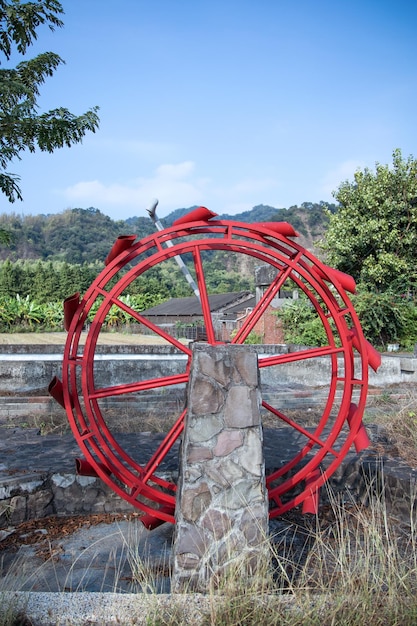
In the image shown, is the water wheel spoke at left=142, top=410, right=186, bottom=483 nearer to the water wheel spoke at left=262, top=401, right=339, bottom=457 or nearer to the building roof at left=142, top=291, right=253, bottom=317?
the water wheel spoke at left=262, top=401, right=339, bottom=457

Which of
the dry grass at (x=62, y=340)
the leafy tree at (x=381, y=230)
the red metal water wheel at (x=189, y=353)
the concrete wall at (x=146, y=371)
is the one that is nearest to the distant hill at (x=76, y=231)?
the dry grass at (x=62, y=340)

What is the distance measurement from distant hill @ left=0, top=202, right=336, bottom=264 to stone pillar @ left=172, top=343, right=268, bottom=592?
65.1 m

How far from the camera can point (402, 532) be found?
3986 mm

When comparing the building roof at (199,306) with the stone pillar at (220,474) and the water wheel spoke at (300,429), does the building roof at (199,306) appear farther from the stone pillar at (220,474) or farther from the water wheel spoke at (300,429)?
the stone pillar at (220,474)

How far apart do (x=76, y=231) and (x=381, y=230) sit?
71021 millimetres

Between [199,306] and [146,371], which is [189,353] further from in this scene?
[199,306]

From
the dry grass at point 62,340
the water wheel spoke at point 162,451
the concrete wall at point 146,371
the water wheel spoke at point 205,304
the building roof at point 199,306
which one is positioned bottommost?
the water wheel spoke at point 162,451

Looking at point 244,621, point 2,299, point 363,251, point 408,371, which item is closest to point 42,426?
point 244,621

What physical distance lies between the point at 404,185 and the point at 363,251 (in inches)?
95.7

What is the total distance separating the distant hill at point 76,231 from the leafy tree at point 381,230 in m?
49.5

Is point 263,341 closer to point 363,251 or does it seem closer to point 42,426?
point 363,251

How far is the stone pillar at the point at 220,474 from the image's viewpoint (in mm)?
3014

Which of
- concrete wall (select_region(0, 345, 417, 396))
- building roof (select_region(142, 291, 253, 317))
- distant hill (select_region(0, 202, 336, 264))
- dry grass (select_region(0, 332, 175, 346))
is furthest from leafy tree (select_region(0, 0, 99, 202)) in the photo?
distant hill (select_region(0, 202, 336, 264))

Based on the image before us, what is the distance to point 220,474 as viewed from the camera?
3.10 m
